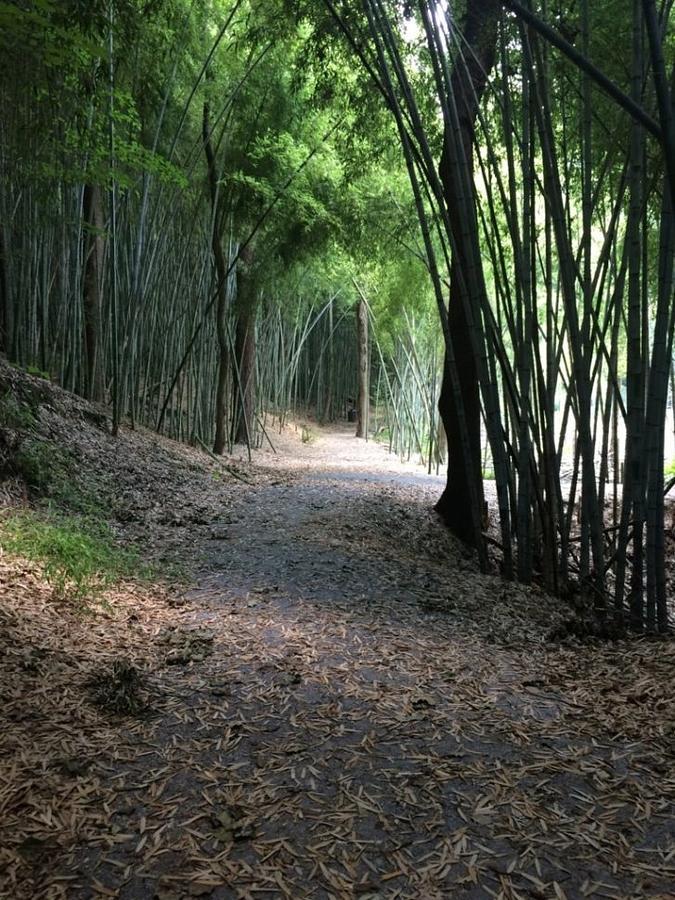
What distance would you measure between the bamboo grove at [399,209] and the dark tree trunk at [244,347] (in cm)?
5

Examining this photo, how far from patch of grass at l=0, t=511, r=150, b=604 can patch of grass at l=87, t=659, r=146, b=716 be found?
582mm

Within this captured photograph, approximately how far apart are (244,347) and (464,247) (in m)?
6.61

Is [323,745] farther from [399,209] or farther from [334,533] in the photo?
[399,209]

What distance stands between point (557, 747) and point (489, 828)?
35cm

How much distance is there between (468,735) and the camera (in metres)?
1.48

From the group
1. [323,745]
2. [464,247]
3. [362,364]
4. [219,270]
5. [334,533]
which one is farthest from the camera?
[362,364]

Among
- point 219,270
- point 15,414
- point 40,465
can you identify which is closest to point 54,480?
point 40,465

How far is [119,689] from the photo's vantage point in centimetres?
160

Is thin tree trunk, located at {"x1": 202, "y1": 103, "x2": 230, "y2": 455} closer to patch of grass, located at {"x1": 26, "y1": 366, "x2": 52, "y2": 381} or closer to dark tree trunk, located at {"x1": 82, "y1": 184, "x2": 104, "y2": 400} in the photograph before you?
dark tree trunk, located at {"x1": 82, "y1": 184, "x2": 104, "y2": 400}

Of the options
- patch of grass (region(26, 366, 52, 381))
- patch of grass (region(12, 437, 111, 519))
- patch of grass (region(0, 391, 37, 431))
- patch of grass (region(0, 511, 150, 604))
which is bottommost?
patch of grass (region(0, 511, 150, 604))

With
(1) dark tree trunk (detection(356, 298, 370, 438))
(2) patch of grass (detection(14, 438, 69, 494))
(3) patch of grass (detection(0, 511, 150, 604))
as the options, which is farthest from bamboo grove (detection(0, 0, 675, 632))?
(1) dark tree trunk (detection(356, 298, 370, 438))

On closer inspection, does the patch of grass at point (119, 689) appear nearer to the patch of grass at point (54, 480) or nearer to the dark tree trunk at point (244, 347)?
the patch of grass at point (54, 480)

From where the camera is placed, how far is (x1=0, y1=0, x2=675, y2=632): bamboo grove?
244cm

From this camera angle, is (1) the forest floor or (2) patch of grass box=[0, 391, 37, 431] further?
(2) patch of grass box=[0, 391, 37, 431]
